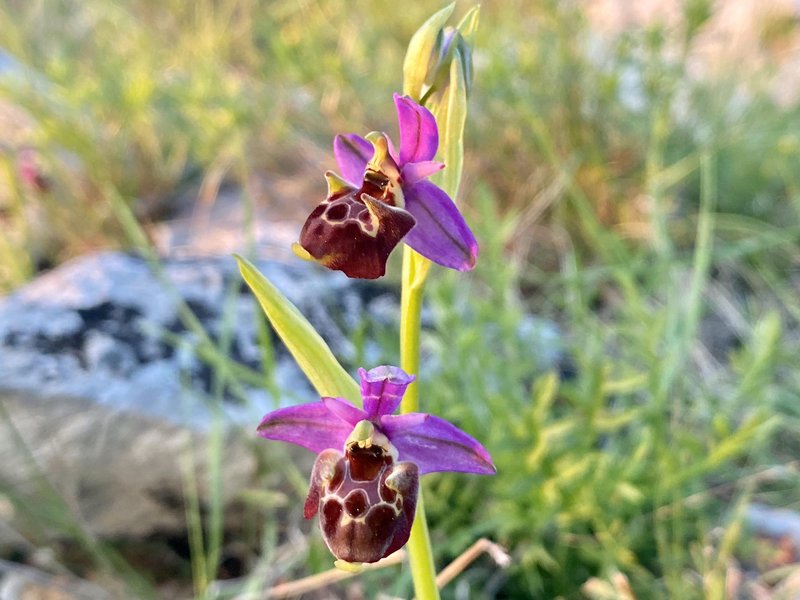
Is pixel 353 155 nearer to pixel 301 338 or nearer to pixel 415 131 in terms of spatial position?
pixel 415 131

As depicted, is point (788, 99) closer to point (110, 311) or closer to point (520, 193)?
point (520, 193)

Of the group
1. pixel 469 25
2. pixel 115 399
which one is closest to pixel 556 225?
pixel 115 399

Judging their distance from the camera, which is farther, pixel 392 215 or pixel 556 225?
pixel 556 225

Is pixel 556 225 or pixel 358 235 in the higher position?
pixel 358 235

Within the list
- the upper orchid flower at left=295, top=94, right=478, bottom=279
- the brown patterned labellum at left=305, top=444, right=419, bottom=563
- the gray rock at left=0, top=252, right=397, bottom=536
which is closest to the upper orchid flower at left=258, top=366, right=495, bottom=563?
the brown patterned labellum at left=305, top=444, right=419, bottom=563

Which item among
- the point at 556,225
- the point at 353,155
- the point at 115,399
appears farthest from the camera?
the point at 556,225

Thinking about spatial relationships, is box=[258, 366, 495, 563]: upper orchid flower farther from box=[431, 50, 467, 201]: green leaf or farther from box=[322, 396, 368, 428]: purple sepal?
box=[431, 50, 467, 201]: green leaf

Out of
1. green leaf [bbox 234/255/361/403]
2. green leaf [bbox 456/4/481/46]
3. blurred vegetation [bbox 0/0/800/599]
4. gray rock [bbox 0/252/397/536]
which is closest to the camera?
green leaf [bbox 234/255/361/403]
